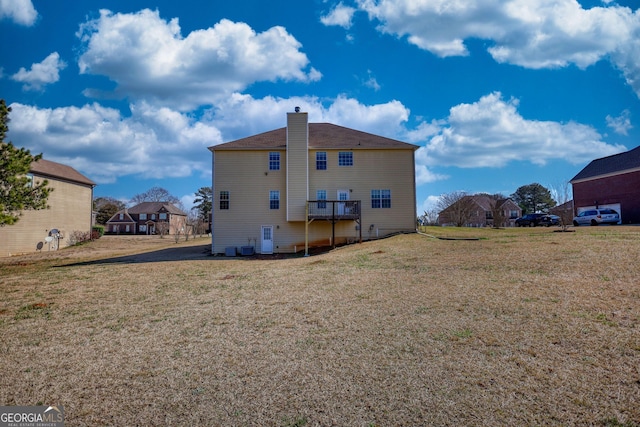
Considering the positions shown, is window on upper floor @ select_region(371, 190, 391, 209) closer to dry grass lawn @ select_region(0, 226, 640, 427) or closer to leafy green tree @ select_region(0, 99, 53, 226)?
dry grass lawn @ select_region(0, 226, 640, 427)

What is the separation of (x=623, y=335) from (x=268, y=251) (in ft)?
68.3

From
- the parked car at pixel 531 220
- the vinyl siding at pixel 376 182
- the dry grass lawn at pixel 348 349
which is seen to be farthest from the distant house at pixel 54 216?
the parked car at pixel 531 220

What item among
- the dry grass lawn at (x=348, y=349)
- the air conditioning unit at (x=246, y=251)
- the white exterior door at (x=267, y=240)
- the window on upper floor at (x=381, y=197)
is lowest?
the dry grass lawn at (x=348, y=349)

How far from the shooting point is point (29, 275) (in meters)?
17.1

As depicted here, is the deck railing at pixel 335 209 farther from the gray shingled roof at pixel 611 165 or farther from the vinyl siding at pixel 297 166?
the gray shingled roof at pixel 611 165

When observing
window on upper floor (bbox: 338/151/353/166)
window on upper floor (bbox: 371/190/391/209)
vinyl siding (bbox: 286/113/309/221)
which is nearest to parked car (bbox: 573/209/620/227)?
window on upper floor (bbox: 371/190/391/209)

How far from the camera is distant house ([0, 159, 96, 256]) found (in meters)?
29.2

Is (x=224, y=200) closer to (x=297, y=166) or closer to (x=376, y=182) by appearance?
(x=297, y=166)

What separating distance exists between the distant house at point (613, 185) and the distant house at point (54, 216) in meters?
49.2

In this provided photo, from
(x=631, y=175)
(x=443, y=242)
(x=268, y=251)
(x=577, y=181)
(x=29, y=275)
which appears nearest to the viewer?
(x=29, y=275)

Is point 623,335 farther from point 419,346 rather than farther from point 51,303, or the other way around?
point 51,303

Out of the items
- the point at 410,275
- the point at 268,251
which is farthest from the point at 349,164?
the point at 410,275

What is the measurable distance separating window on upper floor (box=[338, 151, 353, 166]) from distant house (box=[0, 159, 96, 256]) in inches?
855

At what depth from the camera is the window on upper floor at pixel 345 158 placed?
26172 mm
